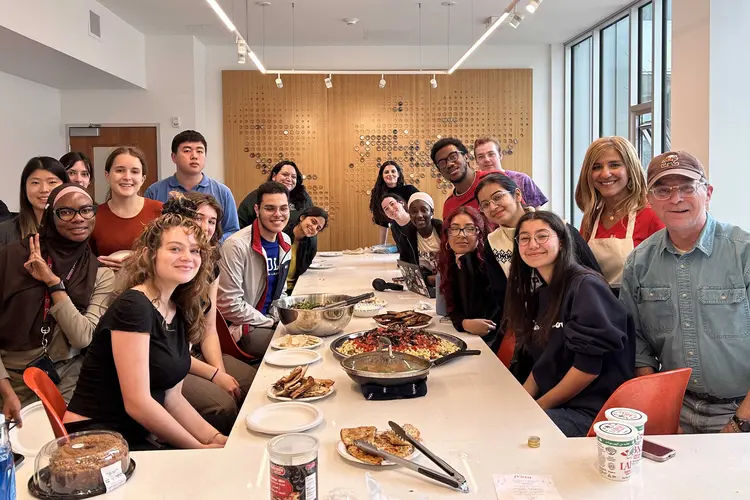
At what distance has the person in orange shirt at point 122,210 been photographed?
3197 mm

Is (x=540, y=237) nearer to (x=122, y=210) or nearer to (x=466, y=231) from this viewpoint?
(x=466, y=231)

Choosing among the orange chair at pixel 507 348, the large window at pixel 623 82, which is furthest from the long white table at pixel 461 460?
the large window at pixel 623 82

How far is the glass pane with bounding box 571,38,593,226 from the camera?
826cm

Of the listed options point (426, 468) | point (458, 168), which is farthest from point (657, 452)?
point (458, 168)

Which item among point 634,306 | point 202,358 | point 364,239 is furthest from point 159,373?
point 364,239

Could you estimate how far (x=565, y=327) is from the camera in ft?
7.12

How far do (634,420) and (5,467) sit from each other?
57.8 inches

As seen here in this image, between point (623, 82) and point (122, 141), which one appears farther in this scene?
point (122, 141)

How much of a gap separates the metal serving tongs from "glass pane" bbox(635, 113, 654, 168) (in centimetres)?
608

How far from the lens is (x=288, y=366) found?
231cm

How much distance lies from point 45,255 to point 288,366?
52.3 inches

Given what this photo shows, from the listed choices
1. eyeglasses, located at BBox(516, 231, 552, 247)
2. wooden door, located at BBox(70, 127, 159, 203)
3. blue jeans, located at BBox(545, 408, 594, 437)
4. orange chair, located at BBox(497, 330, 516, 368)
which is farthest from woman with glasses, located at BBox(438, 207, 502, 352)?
wooden door, located at BBox(70, 127, 159, 203)

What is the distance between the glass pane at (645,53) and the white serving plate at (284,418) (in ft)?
20.2

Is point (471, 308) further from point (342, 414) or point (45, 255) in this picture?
point (45, 255)
